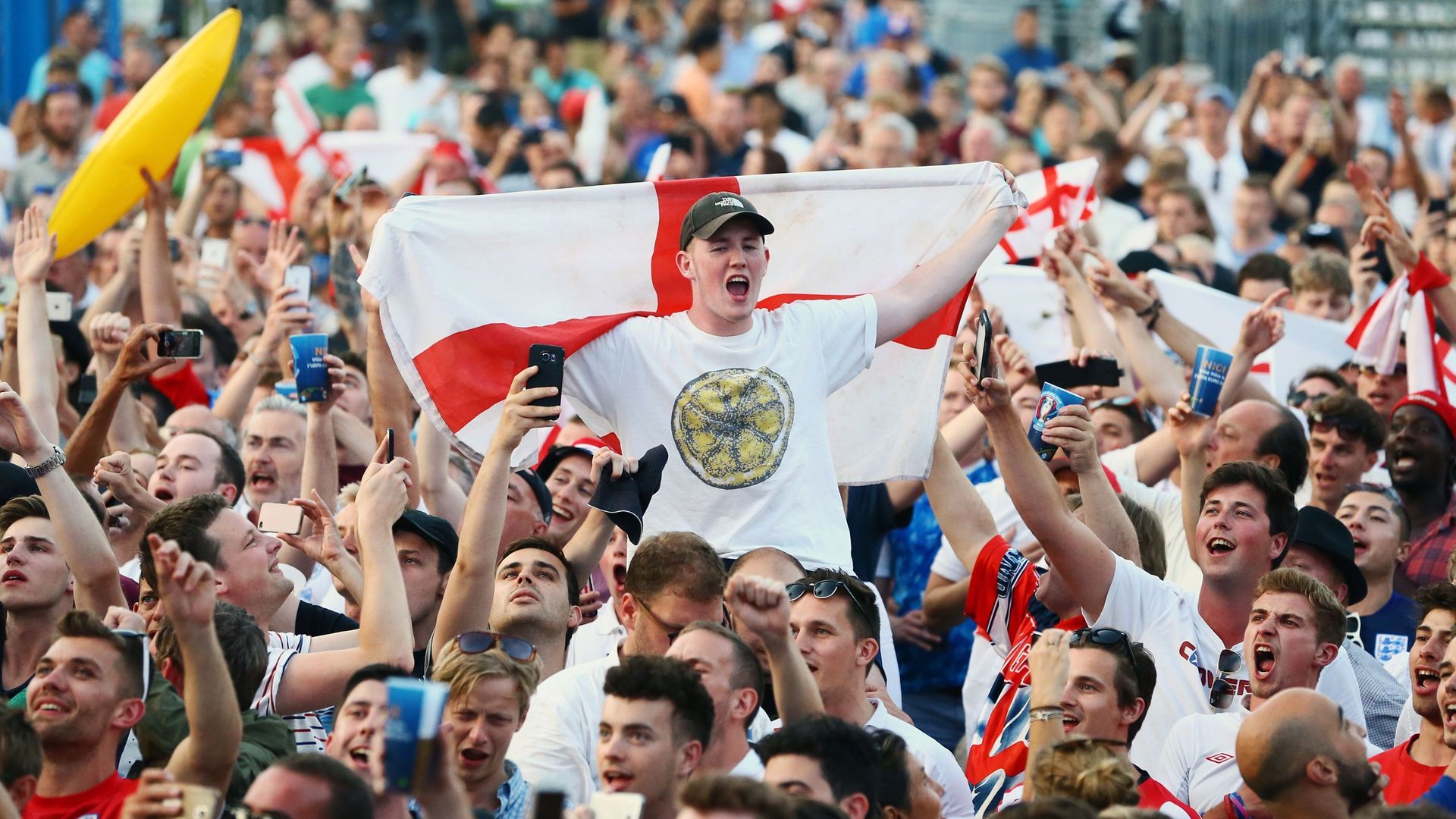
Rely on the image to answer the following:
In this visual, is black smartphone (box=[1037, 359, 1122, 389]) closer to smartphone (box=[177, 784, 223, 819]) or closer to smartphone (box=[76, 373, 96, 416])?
smartphone (box=[76, 373, 96, 416])

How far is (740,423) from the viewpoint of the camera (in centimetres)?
620

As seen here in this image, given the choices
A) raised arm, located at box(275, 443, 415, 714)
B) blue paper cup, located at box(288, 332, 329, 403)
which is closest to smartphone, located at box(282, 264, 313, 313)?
blue paper cup, located at box(288, 332, 329, 403)

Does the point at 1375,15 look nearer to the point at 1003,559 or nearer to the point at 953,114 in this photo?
the point at 953,114

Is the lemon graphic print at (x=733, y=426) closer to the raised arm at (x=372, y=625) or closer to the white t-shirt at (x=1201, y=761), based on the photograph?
the raised arm at (x=372, y=625)

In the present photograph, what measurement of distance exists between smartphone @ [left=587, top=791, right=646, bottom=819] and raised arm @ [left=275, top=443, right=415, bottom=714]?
4.07 ft

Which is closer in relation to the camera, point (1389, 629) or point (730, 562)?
point (730, 562)

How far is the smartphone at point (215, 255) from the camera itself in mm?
10555

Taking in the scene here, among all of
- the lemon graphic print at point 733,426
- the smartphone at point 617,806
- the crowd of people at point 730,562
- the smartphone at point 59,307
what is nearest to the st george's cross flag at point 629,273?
the crowd of people at point 730,562

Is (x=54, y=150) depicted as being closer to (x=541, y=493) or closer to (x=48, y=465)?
(x=541, y=493)

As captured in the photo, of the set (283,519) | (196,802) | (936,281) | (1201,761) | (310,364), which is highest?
(936,281)

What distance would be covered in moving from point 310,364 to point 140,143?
8.96 ft

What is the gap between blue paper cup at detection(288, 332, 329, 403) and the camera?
23.5 feet

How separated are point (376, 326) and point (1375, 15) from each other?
14.9 m

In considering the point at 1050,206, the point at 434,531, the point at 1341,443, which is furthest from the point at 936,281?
the point at 1050,206
